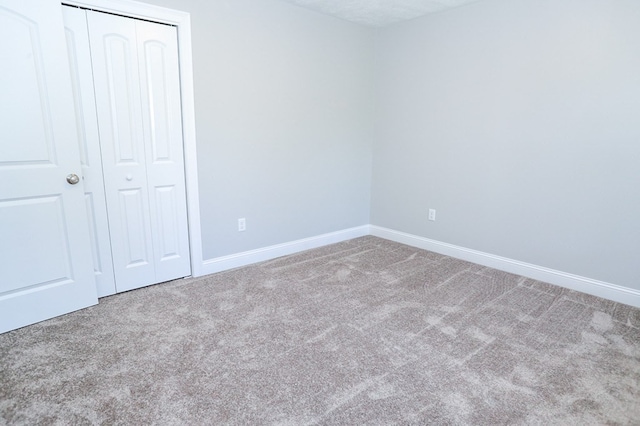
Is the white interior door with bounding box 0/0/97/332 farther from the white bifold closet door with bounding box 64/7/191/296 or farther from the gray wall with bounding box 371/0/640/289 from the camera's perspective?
the gray wall with bounding box 371/0/640/289

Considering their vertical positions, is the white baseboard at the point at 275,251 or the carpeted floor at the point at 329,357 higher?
the white baseboard at the point at 275,251

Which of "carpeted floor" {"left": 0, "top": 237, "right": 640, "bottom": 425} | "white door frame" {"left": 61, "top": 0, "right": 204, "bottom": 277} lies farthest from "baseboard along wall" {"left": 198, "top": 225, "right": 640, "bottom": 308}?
"white door frame" {"left": 61, "top": 0, "right": 204, "bottom": 277}

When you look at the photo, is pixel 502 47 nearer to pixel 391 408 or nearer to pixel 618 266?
pixel 618 266

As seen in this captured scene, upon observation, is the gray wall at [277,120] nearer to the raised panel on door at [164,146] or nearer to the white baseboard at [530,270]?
the raised panel on door at [164,146]

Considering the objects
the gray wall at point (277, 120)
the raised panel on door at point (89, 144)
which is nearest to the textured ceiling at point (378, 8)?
the gray wall at point (277, 120)

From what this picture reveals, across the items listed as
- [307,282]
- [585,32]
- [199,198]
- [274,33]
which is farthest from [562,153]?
[199,198]

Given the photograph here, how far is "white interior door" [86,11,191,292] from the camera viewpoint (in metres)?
2.49

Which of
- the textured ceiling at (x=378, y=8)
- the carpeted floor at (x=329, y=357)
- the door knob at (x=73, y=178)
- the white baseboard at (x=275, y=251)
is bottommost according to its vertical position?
the carpeted floor at (x=329, y=357)

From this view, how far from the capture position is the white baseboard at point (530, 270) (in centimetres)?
272

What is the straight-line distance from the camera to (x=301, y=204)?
12.5 feet

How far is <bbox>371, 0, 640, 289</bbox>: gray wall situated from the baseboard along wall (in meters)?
0.07

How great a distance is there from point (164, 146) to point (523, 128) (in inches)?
118

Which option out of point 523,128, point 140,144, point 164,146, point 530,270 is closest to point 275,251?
point 164,146

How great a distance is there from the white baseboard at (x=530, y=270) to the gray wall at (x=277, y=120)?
0.85m
